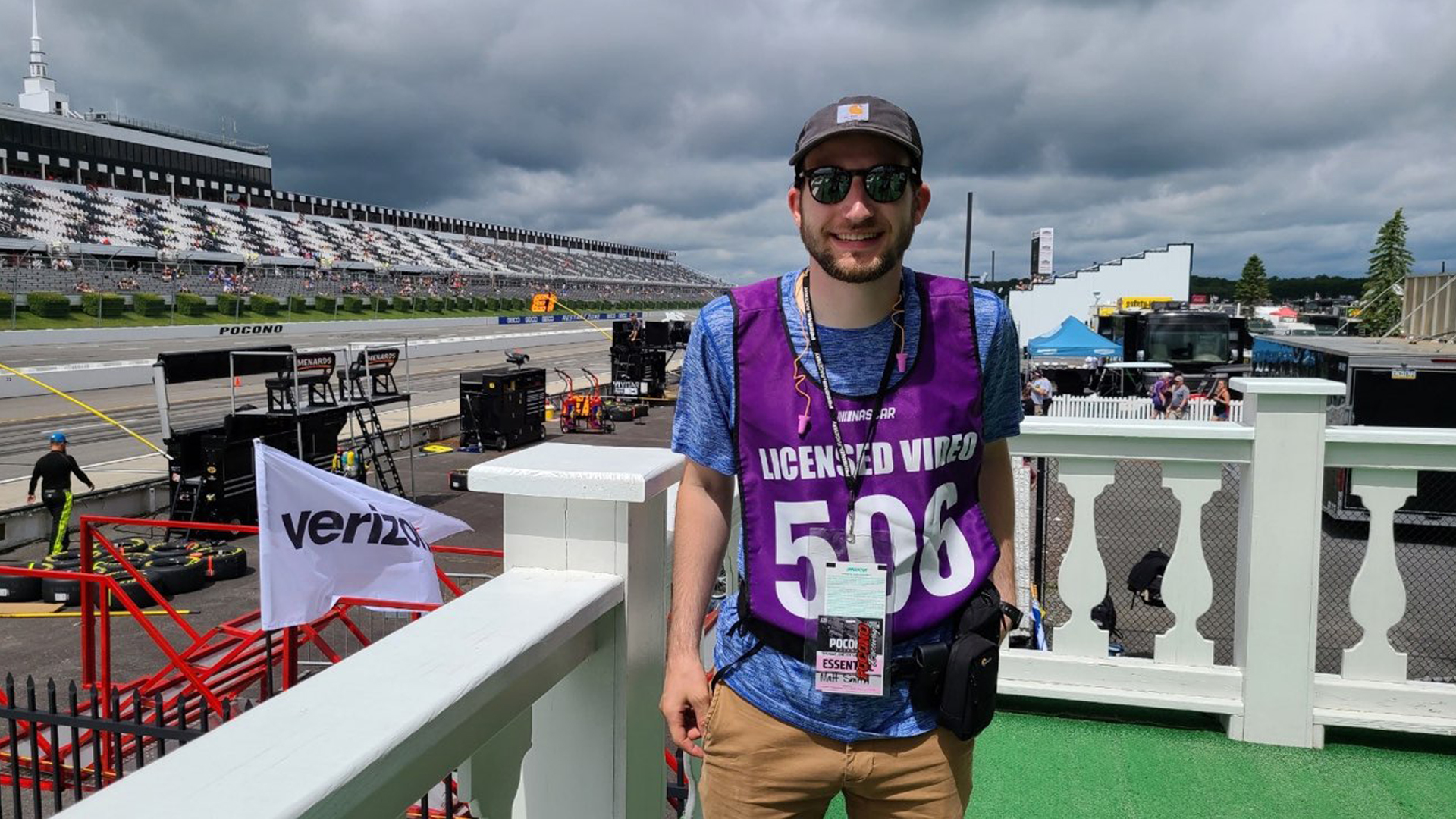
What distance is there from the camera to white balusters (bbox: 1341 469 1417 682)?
3.70 metres

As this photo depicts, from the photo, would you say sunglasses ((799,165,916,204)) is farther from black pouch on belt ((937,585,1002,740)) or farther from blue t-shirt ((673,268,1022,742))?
black pouch on belt ((937,585,1002,740))

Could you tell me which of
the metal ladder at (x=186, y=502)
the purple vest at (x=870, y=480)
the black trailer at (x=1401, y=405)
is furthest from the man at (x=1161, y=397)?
the purple vest at (x=870, y=480)

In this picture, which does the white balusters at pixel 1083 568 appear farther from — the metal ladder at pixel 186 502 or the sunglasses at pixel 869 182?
the metal ladder at pixel 186 502

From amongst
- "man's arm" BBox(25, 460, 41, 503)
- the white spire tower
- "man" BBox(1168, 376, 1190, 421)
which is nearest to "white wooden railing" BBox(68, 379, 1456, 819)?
"man's arm" BBox(25, 460, 41, 503)

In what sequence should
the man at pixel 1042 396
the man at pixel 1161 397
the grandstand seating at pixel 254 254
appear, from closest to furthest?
the man at pixel 1042 396
the man at pixel 1161 397
the grandstand seating at pixel 254 254

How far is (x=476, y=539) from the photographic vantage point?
14258 mm

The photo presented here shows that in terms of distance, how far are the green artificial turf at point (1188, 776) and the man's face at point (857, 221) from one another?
2.31m

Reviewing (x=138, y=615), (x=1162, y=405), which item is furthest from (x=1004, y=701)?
(x=1162, y=405)

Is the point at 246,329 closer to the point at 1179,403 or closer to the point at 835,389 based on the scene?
the point at 1179,403

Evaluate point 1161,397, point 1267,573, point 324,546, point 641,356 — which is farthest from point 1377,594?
point 641,356

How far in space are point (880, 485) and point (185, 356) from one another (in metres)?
15.5

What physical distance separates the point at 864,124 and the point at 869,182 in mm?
109

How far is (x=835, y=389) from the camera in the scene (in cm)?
181

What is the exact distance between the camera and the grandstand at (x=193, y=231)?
209 feet
